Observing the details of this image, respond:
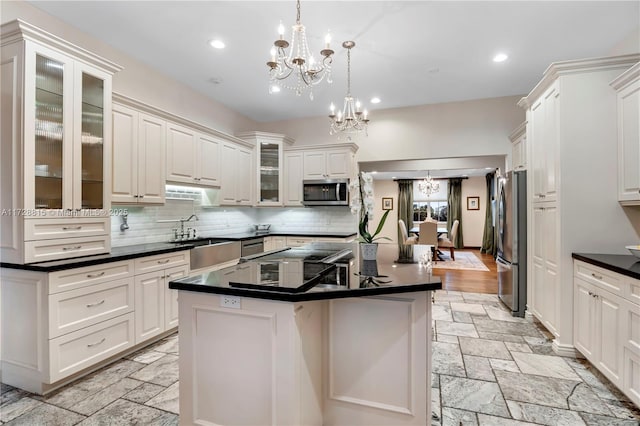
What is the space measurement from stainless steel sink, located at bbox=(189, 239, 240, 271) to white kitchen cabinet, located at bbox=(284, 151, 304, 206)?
1373 mm

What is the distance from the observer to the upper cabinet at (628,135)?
2.45 metres

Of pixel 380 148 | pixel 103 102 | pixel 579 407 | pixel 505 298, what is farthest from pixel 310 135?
pixel 579 407

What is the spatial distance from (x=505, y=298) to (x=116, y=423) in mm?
4236

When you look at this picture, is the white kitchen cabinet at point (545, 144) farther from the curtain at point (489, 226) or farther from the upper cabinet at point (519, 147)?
the curtain at point (489, 226)

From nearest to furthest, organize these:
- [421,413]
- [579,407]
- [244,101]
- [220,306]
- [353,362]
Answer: [220,306] → [421,413] → [353,362] → [579,407] → [244,101]

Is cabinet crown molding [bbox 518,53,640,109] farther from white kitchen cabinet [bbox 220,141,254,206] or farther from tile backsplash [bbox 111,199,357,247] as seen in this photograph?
white kitchen cabinet [bbox 220,141,254,206]

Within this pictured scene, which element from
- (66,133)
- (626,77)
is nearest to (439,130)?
(626,77)

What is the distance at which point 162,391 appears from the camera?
2.26 metres

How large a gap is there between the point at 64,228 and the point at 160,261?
2.73 ft

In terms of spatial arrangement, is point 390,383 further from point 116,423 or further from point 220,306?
point 116,423

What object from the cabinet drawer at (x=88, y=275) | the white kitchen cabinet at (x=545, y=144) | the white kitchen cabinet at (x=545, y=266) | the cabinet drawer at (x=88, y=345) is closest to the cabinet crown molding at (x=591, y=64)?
the white kitchen cabinet at (x=545, y=144)

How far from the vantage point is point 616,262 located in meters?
2.32

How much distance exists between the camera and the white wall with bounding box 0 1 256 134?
261 cm

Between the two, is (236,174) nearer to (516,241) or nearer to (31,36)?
(31,36)
